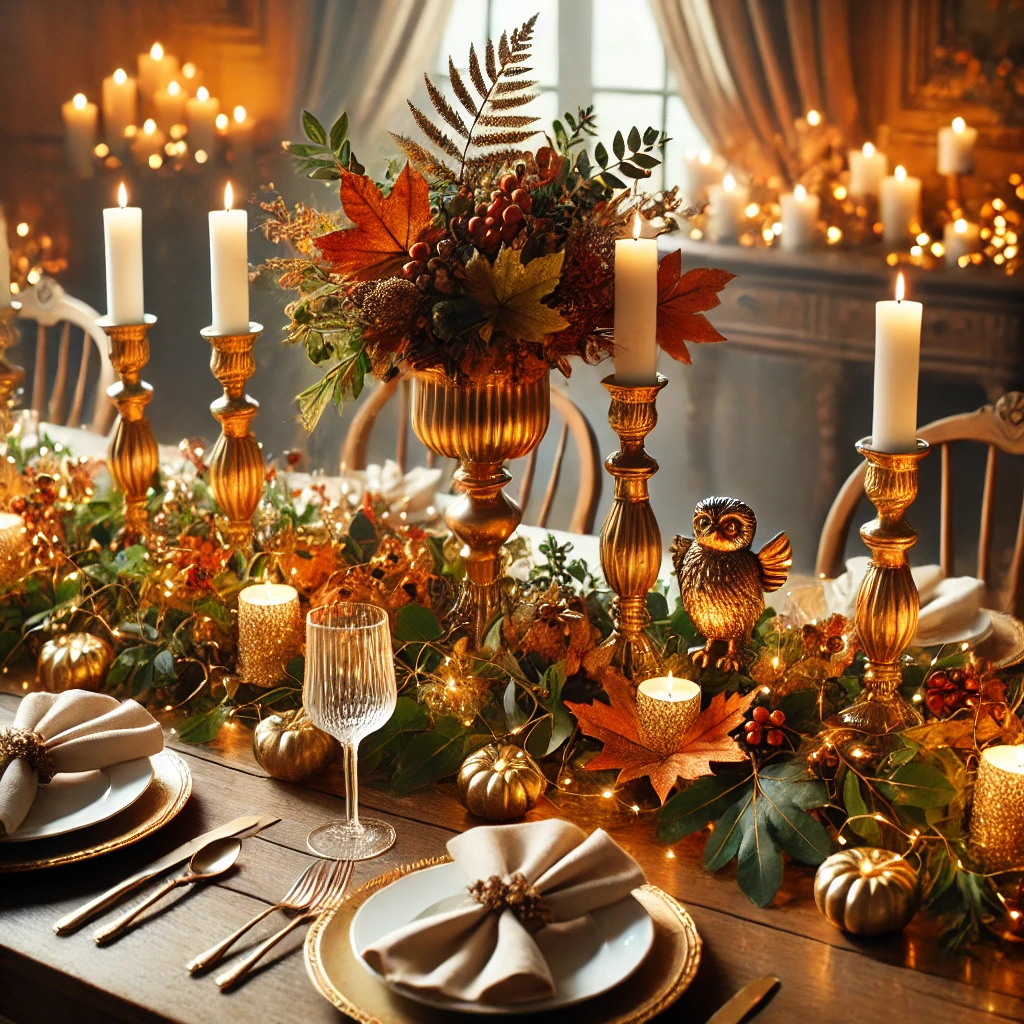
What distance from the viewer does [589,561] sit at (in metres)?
1.68

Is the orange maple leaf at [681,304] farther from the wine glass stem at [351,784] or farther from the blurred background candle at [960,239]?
the blurred background candle at [960,239]

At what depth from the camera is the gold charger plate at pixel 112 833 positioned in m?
0.99

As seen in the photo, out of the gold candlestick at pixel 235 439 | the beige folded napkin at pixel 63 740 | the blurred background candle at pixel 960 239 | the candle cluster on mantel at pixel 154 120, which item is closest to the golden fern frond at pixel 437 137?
the gold candlestick at pixel 235 439

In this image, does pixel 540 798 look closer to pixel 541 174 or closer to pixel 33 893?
pixel 33 893

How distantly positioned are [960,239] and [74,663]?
254 cm

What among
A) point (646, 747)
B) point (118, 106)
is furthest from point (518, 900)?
point (118, 106)

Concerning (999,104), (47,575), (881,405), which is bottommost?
(47,575)

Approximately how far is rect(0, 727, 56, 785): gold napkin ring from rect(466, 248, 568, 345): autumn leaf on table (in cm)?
51

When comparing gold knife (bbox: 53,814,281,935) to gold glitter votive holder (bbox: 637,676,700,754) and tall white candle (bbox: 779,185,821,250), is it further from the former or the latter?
tall white candle (bbox: 779,185,821,250)

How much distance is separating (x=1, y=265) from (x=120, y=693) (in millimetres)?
649

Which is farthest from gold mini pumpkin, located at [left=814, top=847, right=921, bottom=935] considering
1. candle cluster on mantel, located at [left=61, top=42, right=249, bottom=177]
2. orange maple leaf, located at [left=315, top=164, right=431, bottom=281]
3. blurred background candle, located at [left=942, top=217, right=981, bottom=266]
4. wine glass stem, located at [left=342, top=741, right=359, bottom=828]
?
candle cluster on mantel, located at [left=61, top=42, right=249, bottom=177]

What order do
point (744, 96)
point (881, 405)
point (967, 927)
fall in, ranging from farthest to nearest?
point (744, 96)
point (881, 405)
point (967, 927)

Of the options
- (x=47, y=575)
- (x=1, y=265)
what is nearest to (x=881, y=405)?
(x=47, y=575)

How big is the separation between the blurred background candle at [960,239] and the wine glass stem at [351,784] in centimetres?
259
